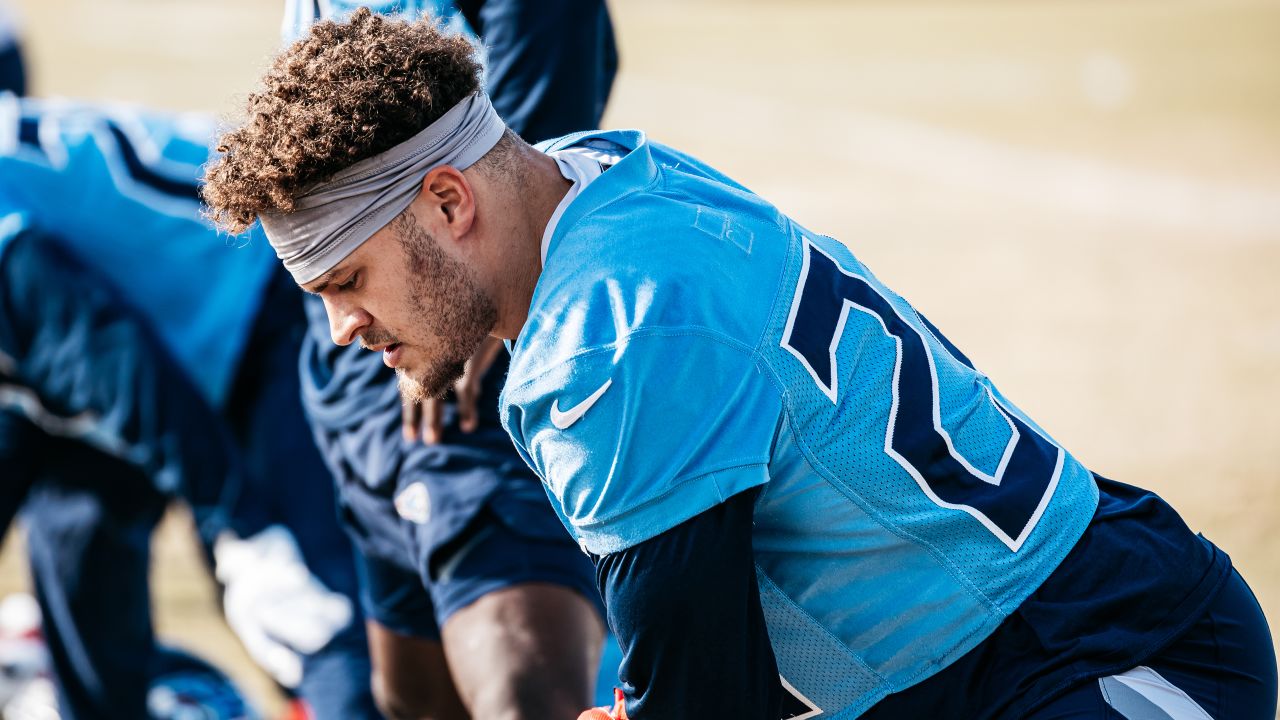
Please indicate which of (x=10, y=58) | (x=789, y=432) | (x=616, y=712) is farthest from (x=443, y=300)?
(x=10, y=58)

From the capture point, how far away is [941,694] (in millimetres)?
2270

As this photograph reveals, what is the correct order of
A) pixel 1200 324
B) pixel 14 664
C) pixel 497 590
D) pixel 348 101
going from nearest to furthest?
pixel 348 101
pixel 497 590
pixel 14 664
pixel 1200 324

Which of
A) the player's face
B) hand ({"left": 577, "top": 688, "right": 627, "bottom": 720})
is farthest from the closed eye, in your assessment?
hand ({"left": 577, "top": 688, "right": 627, "bottom": 720})

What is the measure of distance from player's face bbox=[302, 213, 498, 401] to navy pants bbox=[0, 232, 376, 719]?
2.12 meters

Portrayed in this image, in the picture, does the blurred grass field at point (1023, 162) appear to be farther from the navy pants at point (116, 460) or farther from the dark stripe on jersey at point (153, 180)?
the dark stripe on jersey at point (153, 180)

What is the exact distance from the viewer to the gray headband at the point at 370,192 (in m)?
2.27

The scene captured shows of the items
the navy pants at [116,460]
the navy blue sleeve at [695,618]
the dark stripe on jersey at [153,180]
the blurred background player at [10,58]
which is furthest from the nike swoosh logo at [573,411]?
the blurred background player at [10,58]

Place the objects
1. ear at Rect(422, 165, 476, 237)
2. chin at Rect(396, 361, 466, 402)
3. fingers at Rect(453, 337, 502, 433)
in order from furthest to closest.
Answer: fingers at Rect(453, 337, 502, 433) → chin at Rect(396, 361, 466, 402) → ear at Rect(422, 165, 476, 237)

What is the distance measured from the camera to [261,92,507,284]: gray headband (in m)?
2.27

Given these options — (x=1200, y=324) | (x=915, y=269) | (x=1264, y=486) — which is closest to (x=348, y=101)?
(x=1264, y=486)

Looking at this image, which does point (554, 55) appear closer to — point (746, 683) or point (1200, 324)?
point (746, 683)

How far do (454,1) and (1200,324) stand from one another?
6632mm

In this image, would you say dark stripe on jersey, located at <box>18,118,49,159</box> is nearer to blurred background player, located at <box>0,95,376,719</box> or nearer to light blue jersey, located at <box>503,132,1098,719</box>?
blurred background player, located at <box>0,95,376,719</box>

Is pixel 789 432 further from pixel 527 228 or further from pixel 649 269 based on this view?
→ pixel 527 228
